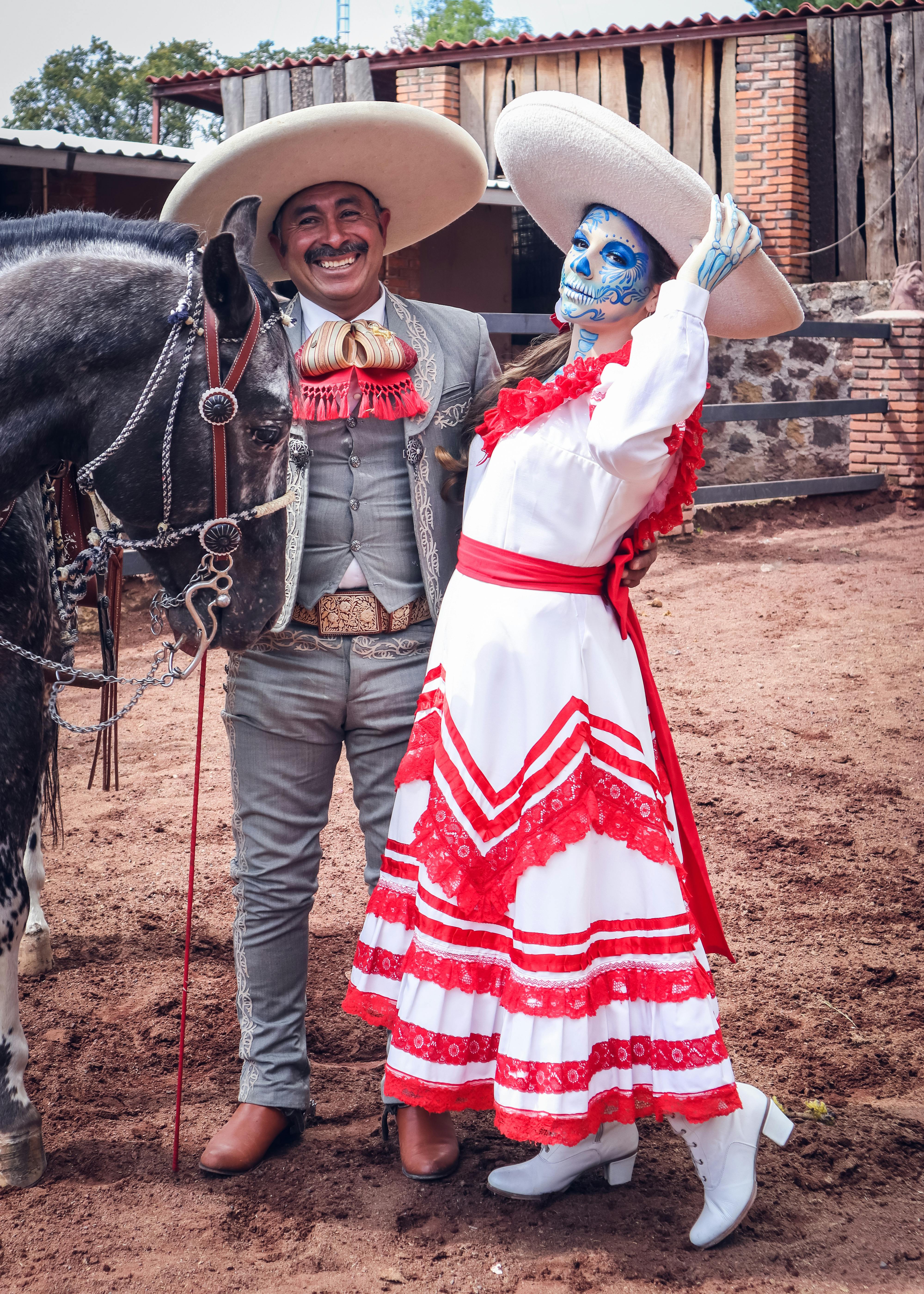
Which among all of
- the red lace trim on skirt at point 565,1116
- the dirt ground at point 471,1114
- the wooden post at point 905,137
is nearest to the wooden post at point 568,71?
the wooden post at point 905,137

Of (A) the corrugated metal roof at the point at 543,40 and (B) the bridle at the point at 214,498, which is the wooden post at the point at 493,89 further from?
(B) the bridle at the point at 214,498

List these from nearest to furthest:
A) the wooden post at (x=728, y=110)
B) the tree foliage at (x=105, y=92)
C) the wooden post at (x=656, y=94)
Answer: the wooden post at (x=728, y=110) < the wooden post at (x=656, y=94) < the tree foliage at (x=105, y=92)

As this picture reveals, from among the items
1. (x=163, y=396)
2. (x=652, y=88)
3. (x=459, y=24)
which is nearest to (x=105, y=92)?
(x=459, y=24)

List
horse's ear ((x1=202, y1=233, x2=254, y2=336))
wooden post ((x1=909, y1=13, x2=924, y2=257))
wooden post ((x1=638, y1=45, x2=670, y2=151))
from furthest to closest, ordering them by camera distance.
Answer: wooden post ((x1=638, y1=45, x2=670, y2=151)) < wooden post ((x1=909, y1=13, x2=924, y2=257)) < horse's ear ((x1=202, y1=233, x2=254, y2=336))

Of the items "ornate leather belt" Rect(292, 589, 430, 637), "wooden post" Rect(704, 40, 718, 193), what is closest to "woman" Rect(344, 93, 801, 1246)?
"ornate leather belt" Rect(292, 589, 430, 637)

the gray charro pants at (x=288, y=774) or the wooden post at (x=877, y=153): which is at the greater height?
the wooden post at (x=877, y=153)

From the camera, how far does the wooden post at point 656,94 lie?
12.1 metres

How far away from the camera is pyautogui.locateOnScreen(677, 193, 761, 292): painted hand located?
202 cm

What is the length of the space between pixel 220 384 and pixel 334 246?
0.63 metres

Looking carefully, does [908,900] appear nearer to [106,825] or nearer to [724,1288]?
[724,1288]

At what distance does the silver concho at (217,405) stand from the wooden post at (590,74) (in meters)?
11.7

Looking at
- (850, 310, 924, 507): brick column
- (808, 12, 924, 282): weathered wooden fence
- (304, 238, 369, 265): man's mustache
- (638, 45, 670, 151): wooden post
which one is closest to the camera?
(304, 238, 369, 265): man's mustache

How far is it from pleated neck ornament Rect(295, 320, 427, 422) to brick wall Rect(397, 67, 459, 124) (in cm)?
1137

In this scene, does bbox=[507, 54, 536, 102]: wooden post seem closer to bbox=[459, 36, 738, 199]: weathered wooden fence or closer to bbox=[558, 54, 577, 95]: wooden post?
bbox=[459, 36, 738, 199]: weathered wooden fence
